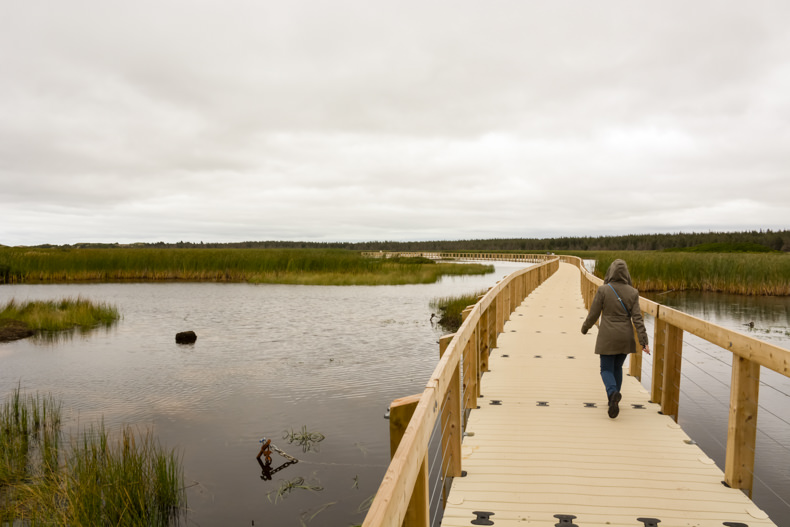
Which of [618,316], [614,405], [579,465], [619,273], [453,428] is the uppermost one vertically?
[619,273]

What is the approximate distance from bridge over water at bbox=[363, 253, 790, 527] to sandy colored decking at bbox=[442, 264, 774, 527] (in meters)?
0.01

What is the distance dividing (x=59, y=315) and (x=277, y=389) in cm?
1195

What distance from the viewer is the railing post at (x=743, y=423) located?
14.0 feet

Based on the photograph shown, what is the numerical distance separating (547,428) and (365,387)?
251 inches

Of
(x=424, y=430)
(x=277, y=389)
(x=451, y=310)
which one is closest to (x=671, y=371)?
(x=424, y=430)

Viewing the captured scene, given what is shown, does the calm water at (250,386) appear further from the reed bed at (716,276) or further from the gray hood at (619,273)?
the reed bed at (716,276)

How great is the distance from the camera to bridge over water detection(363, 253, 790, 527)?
359 centimetres

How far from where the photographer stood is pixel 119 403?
34.3ft

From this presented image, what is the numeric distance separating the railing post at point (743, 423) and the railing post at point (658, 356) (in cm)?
193

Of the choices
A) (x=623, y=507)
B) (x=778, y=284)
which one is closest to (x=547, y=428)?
(x=623, y=507)

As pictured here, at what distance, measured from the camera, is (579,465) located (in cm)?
478

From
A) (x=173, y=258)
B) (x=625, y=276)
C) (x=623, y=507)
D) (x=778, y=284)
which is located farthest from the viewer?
(x=173, y=258)

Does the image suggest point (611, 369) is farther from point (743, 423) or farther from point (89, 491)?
point (89, 491)

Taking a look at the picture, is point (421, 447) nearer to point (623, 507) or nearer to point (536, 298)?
point (623, 507)
